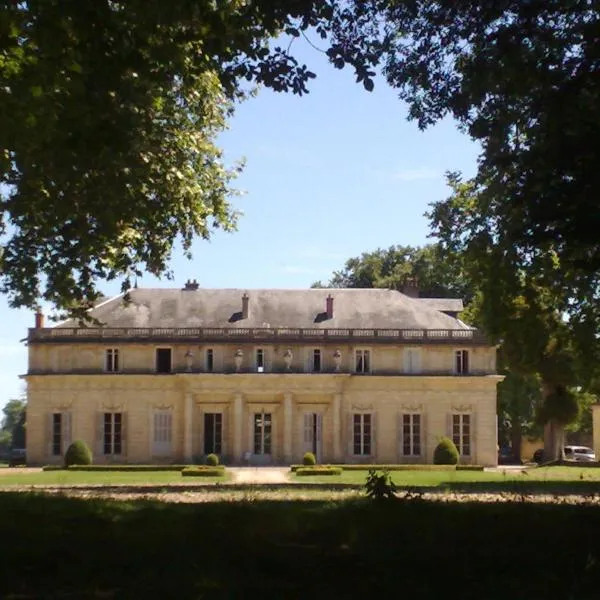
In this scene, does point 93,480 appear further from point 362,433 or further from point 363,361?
point 363,361

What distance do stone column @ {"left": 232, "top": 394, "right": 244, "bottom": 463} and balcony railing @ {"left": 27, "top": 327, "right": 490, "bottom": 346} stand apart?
2.99 m

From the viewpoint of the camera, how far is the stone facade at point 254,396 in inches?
1962

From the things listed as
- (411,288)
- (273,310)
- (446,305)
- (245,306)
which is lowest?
(273,310)

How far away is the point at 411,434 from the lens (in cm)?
5034

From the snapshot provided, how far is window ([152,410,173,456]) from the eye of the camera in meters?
50.0

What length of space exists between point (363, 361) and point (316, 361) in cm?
237

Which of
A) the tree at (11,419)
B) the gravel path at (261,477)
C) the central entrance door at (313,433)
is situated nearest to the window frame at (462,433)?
the central entrance door at (313,433)

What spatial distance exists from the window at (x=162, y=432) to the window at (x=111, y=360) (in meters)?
3.08

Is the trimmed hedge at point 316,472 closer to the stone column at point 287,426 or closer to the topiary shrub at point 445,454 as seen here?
the topiary shrub at point 445,454

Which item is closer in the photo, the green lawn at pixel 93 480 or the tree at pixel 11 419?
the green lawn at pixel 93 480

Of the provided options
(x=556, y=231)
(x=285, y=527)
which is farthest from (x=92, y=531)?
(x=556, y=231)

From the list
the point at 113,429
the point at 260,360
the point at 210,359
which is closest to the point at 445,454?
the point at 260,360

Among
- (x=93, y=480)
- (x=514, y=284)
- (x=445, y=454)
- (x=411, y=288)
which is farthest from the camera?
(x=411, y=288)

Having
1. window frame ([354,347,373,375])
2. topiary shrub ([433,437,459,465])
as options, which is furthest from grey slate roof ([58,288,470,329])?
topiary shrub ([433,437,459,465])
